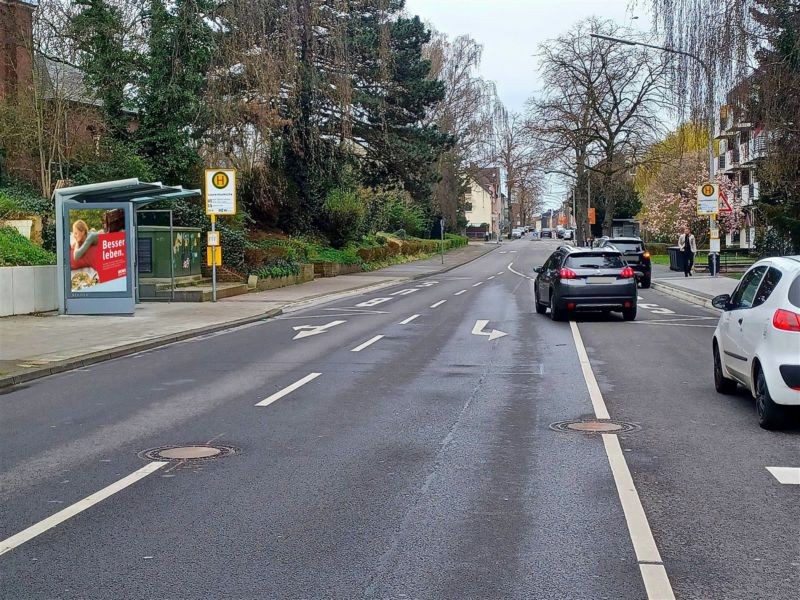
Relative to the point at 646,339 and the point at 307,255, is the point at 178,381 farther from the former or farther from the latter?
the point at 307,255

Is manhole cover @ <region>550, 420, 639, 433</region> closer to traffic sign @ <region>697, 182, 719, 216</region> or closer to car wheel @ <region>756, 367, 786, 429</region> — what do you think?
car wheel @ <region>756, 367, 786, 429</region>

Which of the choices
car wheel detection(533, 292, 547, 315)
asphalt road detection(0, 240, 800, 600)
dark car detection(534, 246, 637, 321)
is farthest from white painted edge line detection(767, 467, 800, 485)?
car wheel detection(533, 292, 547, 315)

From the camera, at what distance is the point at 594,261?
2044 cm

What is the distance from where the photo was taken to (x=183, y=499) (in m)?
6.54

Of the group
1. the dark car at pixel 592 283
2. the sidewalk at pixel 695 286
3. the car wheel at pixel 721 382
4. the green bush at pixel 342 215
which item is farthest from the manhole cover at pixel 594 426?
the green bush at pixel 342 215

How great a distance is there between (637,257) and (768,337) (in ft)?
87.3

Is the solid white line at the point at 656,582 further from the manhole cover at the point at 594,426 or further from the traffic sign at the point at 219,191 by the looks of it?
the traffic sign at the point at 219,191

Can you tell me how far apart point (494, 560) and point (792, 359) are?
14.7 feet

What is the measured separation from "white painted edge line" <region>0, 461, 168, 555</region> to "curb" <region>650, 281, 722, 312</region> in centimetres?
1766

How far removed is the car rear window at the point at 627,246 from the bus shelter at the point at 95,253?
1921 cm

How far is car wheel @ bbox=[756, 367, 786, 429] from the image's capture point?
864 centimetres

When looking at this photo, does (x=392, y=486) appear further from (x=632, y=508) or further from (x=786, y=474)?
(x=786, y=474)

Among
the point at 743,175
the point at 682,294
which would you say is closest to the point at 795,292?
the point at 682,294

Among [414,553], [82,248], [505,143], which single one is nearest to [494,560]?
[414,553]
